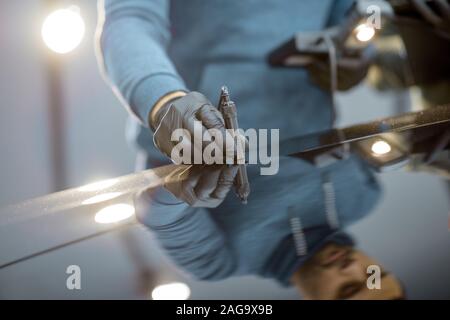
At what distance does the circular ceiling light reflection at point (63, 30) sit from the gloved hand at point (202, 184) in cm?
51

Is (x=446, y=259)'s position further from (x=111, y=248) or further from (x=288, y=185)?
(x=111, y=248)

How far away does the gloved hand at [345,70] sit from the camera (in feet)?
4.31

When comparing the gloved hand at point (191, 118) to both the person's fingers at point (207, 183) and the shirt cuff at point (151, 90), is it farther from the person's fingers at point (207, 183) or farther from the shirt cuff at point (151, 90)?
the shirt cuff at point (151, 90)

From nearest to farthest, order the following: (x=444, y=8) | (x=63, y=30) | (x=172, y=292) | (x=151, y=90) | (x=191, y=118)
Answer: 1. (x=172, y=292)
2. (x=191, y=118)
3. (x=151, y=90)
4. (x=63, y=30)
5. (x=444, y=8)

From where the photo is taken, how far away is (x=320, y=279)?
445 mm

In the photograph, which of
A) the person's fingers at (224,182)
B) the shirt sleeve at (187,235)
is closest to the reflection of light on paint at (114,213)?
the shirt sleeve at (187,235)

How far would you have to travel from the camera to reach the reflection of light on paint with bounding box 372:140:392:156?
0.72 meters

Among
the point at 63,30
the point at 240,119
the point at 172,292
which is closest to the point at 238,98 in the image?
the point at 240,119

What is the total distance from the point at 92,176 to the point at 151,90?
29 cm

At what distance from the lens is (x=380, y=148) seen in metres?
0.73

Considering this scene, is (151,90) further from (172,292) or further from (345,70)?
(345,70)

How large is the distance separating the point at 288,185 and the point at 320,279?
0.22m
